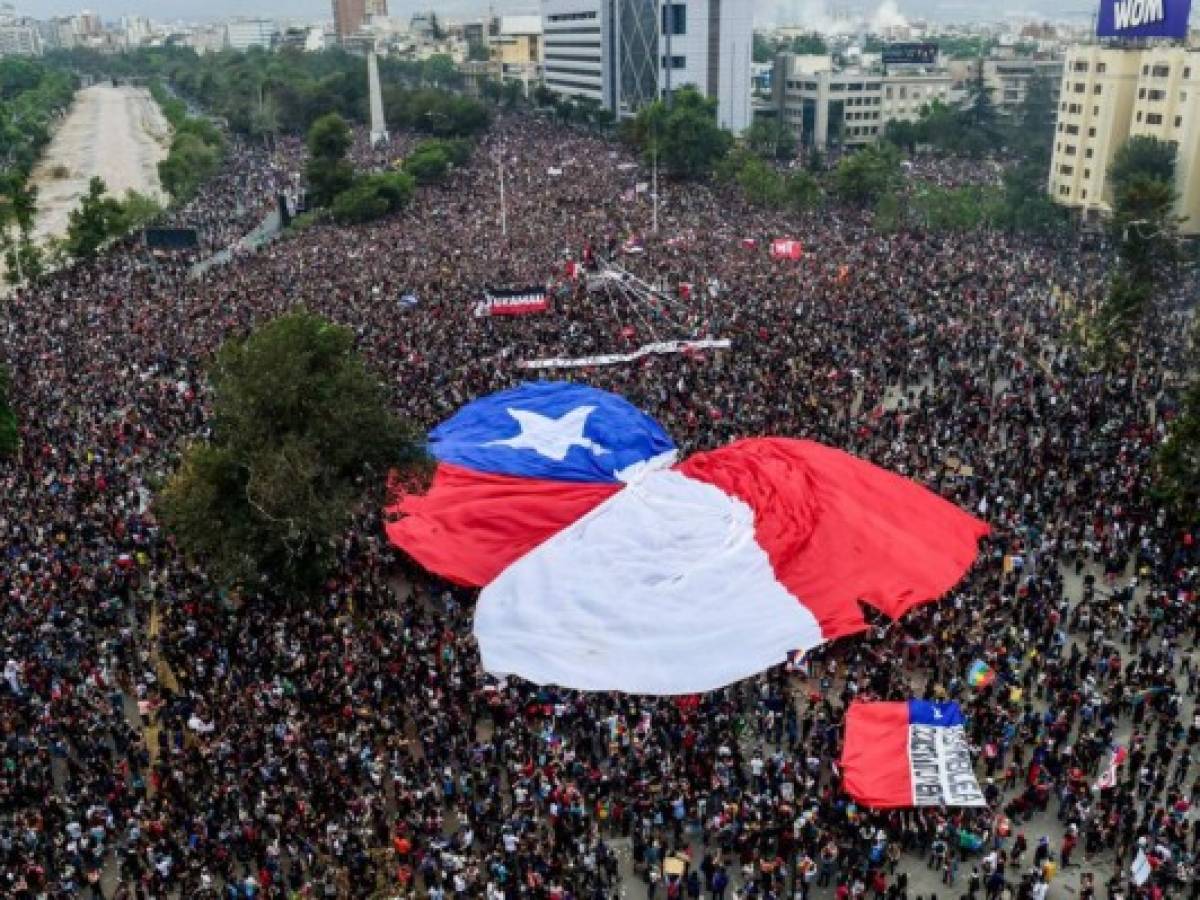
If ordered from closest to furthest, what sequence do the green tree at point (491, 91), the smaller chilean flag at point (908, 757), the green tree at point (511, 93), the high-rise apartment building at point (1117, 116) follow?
the smaller chilean flag at point (908, 757)
the high-rise apartment building at point (1117, 116)
the green tree at point (511, 93)
the green tree at point (491, 91)

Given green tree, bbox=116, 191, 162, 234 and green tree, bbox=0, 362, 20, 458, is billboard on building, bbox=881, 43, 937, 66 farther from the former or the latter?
green tree, bbox=0, 362, 20, 458

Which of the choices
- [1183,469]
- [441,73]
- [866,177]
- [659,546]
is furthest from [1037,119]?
[441,73]

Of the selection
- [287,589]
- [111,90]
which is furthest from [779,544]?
[111,90]

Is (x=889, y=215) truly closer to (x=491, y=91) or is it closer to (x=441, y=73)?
(x=491, y=91)

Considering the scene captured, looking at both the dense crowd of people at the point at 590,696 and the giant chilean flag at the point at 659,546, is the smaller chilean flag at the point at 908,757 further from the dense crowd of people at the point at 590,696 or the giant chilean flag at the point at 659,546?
the giant chilean flag at the point at 659,546

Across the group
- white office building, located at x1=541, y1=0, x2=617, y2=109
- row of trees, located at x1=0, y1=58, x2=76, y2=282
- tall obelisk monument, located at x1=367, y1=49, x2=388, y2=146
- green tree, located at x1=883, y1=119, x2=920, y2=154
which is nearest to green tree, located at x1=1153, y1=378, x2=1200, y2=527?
row of trees, located at x1=0, y1=58, x2=76, y2=282

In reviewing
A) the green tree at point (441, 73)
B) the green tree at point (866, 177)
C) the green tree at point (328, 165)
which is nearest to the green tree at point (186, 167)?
the green tree at point (328, 165)

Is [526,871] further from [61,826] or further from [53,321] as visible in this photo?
[53,321]
